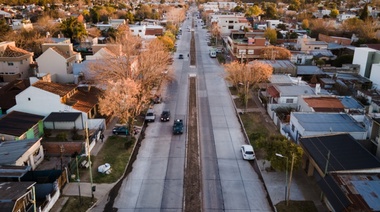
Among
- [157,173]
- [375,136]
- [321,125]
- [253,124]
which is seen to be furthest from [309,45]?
[157,173]

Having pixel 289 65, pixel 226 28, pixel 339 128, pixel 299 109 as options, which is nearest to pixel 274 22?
pixel 226 28

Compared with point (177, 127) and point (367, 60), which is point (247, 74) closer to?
point (177, 127)

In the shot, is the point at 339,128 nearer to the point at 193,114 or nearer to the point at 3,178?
the point at 193,114

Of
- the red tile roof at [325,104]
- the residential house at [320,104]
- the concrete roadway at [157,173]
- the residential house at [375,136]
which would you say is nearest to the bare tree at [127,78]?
the concrete roadway at [157,173]

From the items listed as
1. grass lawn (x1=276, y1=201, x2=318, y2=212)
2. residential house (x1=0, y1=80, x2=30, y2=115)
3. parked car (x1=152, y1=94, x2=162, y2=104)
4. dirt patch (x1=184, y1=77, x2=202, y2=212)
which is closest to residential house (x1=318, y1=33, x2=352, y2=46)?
parked car (x1=152, y1=94, x2=162, y2=104)

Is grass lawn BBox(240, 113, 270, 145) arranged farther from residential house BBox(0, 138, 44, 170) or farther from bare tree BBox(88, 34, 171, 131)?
residential house BBox(0, 138, 44, 170)

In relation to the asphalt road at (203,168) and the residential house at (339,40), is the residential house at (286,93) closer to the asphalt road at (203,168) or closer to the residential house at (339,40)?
the asphalt road at (203,168)
